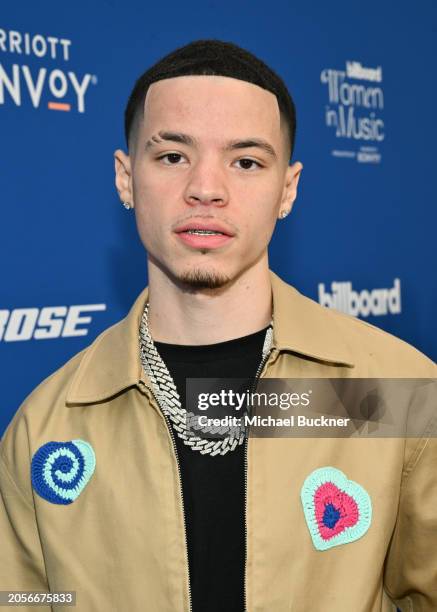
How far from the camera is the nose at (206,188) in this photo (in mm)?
1108

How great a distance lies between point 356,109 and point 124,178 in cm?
138

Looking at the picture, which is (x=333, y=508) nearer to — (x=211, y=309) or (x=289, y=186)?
(x=211, y=309)

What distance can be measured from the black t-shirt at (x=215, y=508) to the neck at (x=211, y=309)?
0.03 meters

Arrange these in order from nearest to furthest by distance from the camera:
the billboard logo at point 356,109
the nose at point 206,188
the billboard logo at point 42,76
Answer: the nose at point 206,188 < the billboard logo at point 42,76 < the billboard logo at point 356,109

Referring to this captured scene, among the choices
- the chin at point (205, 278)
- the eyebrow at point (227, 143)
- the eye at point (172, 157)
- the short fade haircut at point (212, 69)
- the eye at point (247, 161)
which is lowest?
the chin at point (205, 278)

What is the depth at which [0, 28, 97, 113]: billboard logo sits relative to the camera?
1734 millimetres

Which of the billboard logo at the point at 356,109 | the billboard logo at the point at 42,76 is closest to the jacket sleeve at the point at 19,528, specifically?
the billboard logo at the point at 42,76

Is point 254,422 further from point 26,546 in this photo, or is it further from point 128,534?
point 26,546

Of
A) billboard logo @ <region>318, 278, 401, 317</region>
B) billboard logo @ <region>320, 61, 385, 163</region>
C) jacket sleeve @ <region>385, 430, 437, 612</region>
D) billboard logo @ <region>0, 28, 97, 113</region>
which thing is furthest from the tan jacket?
billboard logo @ <region>320, 61, 385, 163</region>

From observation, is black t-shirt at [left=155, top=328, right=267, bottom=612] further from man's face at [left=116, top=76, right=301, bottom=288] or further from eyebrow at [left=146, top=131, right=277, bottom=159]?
eyebrow at [left=146, top=131, right=277, bottom=159]

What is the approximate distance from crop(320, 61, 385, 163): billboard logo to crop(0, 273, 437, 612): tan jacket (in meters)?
1.31

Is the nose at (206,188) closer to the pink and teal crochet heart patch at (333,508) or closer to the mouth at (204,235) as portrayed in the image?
the mouth at (204,235)

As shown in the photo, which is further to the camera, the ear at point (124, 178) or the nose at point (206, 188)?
the ear at point (124, 178)

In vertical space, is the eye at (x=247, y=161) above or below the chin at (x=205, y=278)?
above
